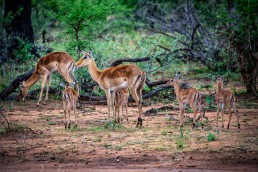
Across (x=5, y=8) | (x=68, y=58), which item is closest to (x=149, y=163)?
(x=68, y=58)

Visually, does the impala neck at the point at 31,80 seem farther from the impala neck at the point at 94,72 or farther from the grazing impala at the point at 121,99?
the grazing impala at the point at 121,99

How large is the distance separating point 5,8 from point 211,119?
10.7 meters

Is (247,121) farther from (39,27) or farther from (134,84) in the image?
(39,27)

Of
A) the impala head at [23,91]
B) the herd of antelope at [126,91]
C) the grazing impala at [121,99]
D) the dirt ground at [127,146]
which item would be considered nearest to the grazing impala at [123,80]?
the herd of antelope at [126,91]

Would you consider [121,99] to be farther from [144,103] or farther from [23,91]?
[23,91]

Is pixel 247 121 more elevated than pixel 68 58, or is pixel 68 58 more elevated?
pixel 68 58

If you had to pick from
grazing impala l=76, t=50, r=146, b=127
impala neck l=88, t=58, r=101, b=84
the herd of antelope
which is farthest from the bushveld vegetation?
impala neck l=88, t=58, r=101, b=84

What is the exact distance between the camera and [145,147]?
839 cm

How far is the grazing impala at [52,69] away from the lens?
506 inches

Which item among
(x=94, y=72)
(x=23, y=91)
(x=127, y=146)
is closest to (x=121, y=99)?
(x=94, y=72)

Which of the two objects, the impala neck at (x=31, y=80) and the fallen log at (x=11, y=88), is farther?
the impala neck at (x=31, y=80)

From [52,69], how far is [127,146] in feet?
17.2

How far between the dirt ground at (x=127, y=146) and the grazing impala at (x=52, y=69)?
181 cm

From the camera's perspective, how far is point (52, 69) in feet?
43.3
